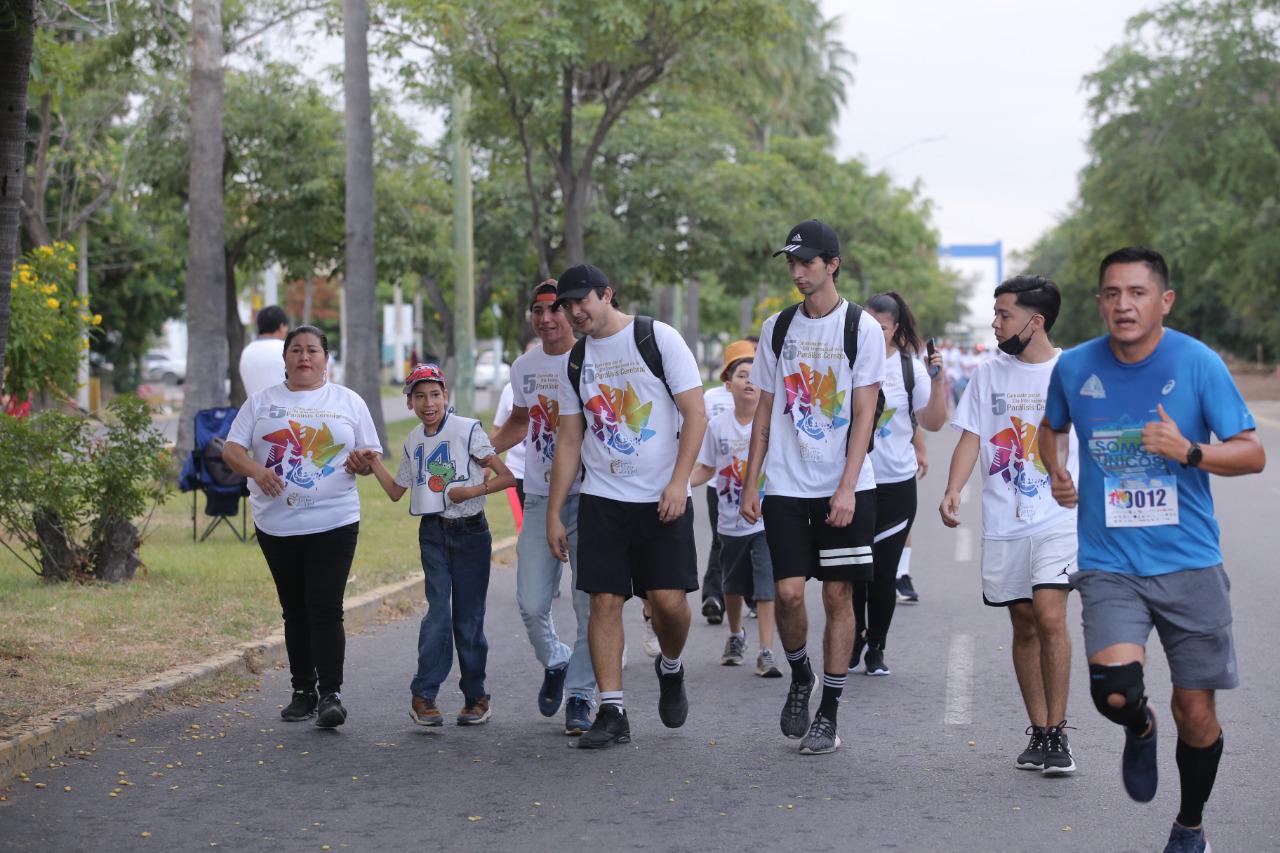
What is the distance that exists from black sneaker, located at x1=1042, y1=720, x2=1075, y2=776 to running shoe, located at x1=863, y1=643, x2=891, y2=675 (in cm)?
226

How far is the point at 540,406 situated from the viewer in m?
7.43

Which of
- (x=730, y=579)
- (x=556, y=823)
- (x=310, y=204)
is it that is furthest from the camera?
(x=310, y=204)

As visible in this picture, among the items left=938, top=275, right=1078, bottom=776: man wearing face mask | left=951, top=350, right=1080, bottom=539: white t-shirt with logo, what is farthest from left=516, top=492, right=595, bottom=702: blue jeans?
left=951, top=350, right=1080, bottom=539: white t-shirt with logo

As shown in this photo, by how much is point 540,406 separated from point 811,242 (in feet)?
4.82

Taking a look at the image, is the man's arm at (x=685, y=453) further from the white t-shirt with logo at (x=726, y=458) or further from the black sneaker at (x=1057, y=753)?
the white t-shirt with logo at (x=726, y=458)

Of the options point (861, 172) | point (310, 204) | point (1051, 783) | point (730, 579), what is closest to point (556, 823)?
point (1051, 783)

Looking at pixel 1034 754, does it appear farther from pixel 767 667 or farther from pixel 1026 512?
pixel 767 667

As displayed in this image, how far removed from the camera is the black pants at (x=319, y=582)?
24.3 feet

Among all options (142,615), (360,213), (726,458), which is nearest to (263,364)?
(142,615)

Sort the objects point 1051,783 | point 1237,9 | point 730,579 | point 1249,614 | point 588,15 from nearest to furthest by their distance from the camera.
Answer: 1. point 1051,783
2. point 730,579
3. point 1249,614
4. point 588,15
5. point 1237,9

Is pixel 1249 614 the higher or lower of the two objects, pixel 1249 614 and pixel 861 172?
the lower

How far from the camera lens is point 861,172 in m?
61.2

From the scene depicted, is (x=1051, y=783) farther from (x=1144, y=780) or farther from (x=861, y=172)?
(x=861, y=172)

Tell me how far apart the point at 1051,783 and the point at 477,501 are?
2718mm
